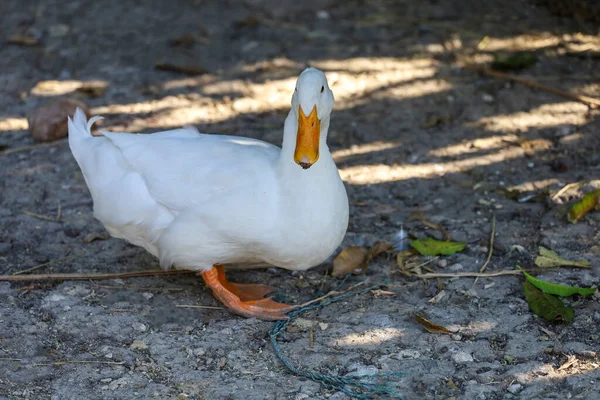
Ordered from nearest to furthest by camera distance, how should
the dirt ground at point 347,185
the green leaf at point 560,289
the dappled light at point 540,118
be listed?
the dirt ground at point 347,185 → the green leaf at point 560,289 → the dappled light at point 540,118

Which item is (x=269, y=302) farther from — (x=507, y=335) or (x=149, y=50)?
(x=149, y=50)

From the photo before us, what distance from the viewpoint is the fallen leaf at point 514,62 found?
559cm

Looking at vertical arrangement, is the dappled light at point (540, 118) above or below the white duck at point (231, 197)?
below

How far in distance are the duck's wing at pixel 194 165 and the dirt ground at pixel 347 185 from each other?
1.77 ft

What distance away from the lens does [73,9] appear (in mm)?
6496

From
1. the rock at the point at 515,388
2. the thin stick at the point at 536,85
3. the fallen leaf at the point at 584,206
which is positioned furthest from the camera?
the thin stick at the point at 536,85

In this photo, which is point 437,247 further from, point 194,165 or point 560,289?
point 194,165

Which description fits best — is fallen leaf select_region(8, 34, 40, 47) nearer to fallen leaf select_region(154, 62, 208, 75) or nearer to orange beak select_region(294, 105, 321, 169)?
fallen leaf select_region(154, 62, 208, 75)

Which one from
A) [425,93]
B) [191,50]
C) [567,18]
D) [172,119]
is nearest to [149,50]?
[191,50]

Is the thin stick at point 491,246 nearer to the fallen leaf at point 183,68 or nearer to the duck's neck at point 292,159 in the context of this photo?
the duck's neck at point 292,159

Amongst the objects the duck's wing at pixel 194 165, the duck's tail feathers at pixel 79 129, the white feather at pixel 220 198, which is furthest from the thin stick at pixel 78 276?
the duck's tail feathers at pixel 79 129

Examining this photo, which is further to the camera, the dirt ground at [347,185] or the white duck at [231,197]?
the white duck at [231,197]

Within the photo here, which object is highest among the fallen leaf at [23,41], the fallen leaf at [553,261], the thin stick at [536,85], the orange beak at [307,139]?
the orange beak at [307,139]

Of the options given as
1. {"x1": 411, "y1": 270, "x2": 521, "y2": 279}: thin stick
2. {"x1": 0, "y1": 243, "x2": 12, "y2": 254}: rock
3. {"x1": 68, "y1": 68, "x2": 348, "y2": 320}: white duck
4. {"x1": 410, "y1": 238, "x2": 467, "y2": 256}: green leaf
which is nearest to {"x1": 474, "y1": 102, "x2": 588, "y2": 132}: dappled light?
{"x1": 410, "y1": 238, "x2": 467, "y2": 256}: green leaf
